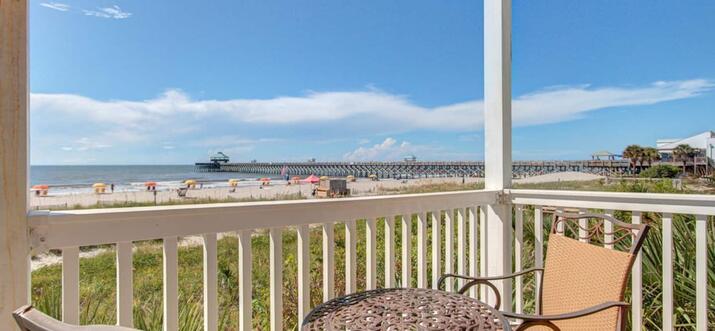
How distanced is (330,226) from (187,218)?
0.73 m

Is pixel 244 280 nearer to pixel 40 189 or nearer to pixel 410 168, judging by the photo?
pixel 40 189

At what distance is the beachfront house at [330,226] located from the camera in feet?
4.01

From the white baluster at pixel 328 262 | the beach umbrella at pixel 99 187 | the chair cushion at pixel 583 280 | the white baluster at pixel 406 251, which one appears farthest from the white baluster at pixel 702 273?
the beach umbrella at pixel 99 187

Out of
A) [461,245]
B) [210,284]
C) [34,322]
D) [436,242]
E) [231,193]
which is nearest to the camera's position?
[34,322]

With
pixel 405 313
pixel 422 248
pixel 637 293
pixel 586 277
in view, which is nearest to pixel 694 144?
pixel 637 293

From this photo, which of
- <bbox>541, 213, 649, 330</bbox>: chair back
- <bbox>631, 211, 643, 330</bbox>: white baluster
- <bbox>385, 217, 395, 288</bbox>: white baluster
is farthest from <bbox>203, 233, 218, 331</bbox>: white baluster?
<bbox>631, 211, 643, 330</bbox>: white baluster

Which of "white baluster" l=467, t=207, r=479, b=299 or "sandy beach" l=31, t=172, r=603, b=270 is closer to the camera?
"sandy beach" l=31, t=172, r=603, b=270

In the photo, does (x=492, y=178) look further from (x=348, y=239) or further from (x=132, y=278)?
(x=132, y=278)

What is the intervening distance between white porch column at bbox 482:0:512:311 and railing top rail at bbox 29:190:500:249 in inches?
38.4

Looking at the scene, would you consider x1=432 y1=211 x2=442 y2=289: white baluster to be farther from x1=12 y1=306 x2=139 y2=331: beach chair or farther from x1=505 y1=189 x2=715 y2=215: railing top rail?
x1=12 y1=306 x2=139 y2=331: beach chair

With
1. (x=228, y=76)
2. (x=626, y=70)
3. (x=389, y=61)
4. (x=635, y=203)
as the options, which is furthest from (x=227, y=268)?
(x=626, y=70)

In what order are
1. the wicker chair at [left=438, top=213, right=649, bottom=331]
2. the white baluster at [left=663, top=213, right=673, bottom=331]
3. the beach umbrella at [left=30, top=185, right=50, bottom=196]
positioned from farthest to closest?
the white baluster at [left=663, top=213, right=673, bottom=331] → the wicker chair at [left=438, top=213, right=649, bottom=331] → the beach umbrella at [left=30, top=185, right=50, bottom=196]

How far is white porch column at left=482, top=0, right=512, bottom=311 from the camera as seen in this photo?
2.73 m

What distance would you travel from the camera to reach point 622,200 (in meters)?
2.30
